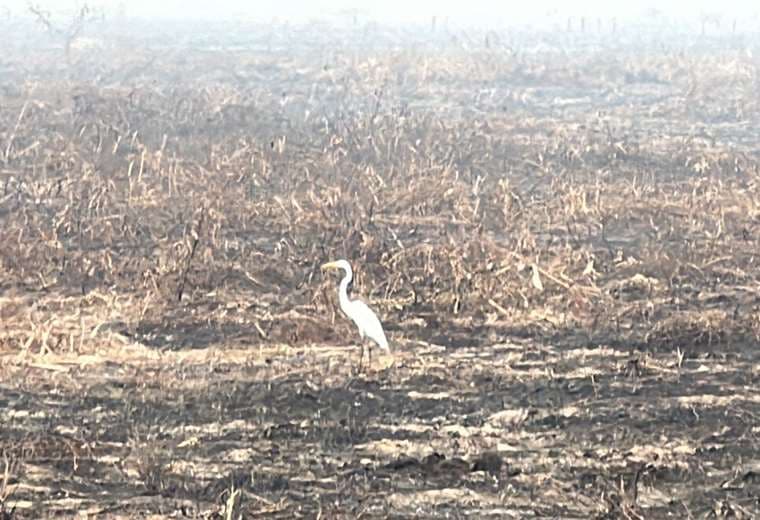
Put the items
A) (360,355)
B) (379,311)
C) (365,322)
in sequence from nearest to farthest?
(365,322)
(360,355)
(379,311)

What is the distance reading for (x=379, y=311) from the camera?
10.1 meters

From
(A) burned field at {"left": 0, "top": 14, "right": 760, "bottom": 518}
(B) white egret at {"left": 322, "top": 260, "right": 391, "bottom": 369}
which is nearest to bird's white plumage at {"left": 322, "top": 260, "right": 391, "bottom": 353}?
(B) white egret at {"left": 322, "top": 260, "right": 391, "bottom": 369}

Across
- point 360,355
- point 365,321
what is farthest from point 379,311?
point 365,321

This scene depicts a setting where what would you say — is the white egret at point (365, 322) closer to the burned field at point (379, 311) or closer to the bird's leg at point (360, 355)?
the bird's leg at point (360, 355)

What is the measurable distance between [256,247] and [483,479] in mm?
5244

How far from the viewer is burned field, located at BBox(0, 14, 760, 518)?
707 cm

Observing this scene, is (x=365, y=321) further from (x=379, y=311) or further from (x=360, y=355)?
(x=379, y=311)

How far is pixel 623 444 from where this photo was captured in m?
7.59

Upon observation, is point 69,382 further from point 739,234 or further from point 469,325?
point 739,234

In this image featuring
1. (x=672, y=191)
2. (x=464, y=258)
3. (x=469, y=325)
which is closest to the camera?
(x=469, y=325)

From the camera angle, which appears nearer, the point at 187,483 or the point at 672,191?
the point at 187,483

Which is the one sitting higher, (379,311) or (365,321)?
(365,321)

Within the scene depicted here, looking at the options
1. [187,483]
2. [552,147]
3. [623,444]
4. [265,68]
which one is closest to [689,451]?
[623,444]

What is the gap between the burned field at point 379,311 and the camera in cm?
707
